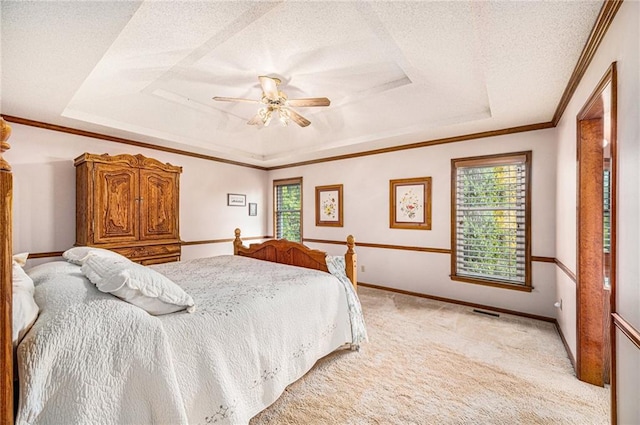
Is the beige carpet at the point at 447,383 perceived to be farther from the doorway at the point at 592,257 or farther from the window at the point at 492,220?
the window at the point at 492,220

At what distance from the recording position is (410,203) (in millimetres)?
4375

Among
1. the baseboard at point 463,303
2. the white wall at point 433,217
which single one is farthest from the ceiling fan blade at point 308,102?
the baseboard at point 463,303

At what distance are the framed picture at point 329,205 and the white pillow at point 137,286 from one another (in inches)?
150

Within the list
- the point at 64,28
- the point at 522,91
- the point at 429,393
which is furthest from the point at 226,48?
the point at 429,393

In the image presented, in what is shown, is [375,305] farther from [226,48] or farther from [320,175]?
[226,48]

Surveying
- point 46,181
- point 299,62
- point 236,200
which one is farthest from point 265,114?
point 236,200

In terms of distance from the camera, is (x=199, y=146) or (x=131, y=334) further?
(x=199, y=146)

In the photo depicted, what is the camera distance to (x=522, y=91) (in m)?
2.52

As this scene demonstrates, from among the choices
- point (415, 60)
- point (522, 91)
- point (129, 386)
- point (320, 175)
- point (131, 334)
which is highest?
point (415, 60)

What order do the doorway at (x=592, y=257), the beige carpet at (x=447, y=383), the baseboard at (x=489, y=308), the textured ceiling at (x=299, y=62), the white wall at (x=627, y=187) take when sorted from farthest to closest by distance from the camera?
the baseboard at (x=489, y=308) < the doorway at (x=592, y=257) < the beige carpet at (x=447, y=383) < the textured ceiling at (x=299, y=62) < the white wall at (x=627, y=187)

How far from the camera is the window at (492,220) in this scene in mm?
3508

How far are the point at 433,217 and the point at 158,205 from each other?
3913mm

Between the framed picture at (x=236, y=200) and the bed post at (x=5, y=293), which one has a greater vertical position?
the framed picture at (x=236, y=200)

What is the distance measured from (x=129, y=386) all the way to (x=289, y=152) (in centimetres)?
437
